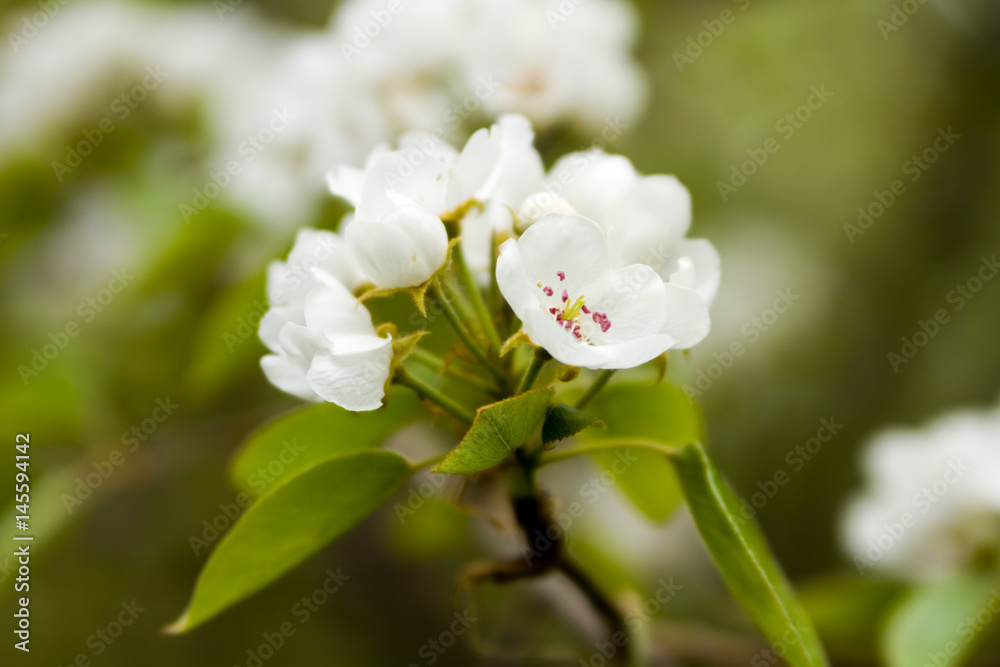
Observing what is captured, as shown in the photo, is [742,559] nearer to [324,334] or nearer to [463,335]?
[463,335]

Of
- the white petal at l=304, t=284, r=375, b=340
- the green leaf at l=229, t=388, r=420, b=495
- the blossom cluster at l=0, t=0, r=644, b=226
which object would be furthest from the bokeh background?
the white petal at l=304, t=284, r=375, b=340

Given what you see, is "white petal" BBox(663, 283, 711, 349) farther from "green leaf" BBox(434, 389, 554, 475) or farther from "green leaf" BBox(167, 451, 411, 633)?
"green leaf" BBox(167, 451, 411, 633)

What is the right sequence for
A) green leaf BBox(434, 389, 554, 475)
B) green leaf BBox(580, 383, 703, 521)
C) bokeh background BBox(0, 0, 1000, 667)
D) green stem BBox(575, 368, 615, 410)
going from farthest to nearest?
bokeh background BBox(0, 0, 1000, 667), green leaf BBox(580, 383, 703, 521), green stem BBox(575, 368, 615, 410), green leaf BBox(434, 389, 554, 475)

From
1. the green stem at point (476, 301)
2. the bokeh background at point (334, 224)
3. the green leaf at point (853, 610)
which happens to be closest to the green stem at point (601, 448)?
the green stem at point (476, 301)

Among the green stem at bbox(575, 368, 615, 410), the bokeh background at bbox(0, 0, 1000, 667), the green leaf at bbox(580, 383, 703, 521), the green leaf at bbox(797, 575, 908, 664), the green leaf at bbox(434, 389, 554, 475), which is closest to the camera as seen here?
the green leaf at bbox(434, 389, 554, 475)

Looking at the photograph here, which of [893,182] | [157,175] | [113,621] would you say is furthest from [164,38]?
[893,182]

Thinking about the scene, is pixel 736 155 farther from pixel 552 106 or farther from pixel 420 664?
pixel 420 664
